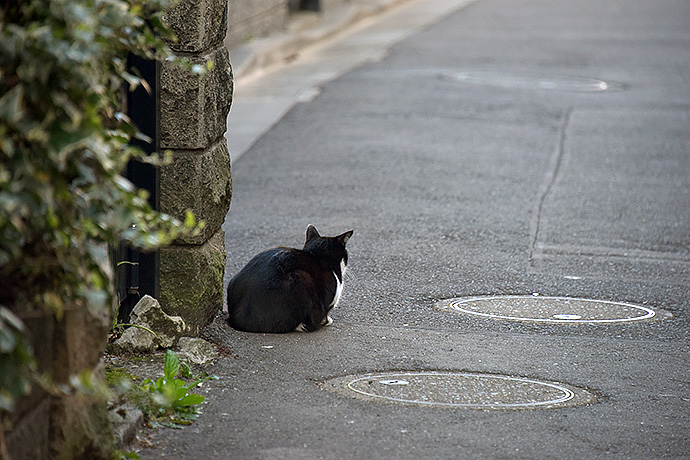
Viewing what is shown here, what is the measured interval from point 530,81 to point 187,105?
11746mm

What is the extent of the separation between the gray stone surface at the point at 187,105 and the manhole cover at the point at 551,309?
2.13m

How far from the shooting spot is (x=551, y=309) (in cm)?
664

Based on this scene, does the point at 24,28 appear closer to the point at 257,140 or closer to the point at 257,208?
the point at 257,208

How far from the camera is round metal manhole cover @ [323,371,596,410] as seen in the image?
482cm

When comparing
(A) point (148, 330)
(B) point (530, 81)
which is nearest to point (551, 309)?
(A) point (148, 330)

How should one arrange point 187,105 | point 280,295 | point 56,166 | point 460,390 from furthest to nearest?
1. point 280,295
2. point 187,105
3. point 460,390
4. point 56,166

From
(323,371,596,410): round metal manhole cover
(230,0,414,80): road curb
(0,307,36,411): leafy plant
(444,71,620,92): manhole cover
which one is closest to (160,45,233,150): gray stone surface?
(323,371,596,410): round metal manhole cover

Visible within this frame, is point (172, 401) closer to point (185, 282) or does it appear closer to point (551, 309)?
point (185, 282)

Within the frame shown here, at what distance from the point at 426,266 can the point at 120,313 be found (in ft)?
9.24

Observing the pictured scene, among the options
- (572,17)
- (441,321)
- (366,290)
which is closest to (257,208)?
(366,290)

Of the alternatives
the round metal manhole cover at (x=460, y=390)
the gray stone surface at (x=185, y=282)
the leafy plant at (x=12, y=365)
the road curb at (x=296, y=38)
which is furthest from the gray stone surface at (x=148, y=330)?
the road curb at (x=296, y=38)

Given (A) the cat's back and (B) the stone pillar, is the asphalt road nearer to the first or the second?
(A) the cat's back

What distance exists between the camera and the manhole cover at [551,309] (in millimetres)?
6438

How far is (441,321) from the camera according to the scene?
20.6ft
